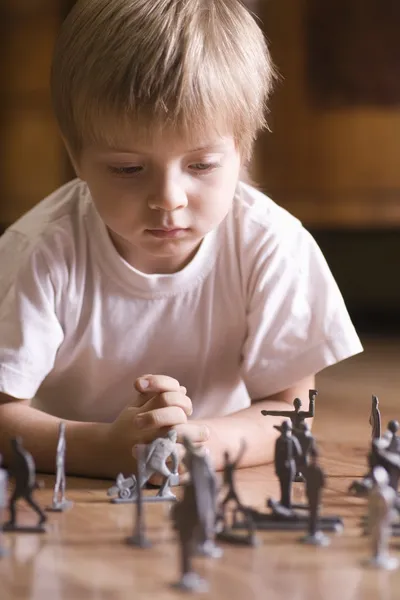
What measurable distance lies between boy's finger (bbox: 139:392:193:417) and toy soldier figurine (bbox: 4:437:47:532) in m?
0.21

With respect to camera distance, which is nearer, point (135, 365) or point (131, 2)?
point (131, 2)

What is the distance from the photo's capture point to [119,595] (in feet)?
2.48

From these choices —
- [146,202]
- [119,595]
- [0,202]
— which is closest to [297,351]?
[146,202]

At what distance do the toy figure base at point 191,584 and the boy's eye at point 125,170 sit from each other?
18.6 inches

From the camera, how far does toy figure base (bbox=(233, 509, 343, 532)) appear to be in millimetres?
907

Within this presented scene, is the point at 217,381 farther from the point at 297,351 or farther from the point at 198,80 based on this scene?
the point at 198,80

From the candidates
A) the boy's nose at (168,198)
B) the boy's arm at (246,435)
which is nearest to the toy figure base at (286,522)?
the boy's arm at (246,435)

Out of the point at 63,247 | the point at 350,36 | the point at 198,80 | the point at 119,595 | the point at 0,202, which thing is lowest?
the point at 119,595

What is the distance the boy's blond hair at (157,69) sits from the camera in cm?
109

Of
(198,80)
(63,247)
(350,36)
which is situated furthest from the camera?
(350,36)

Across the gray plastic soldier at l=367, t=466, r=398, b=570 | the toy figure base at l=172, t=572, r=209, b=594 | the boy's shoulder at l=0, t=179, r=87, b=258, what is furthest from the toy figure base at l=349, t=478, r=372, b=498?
the boy's shoulder at l=0, t=179, r=87, b=258

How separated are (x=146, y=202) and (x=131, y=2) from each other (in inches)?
8.8

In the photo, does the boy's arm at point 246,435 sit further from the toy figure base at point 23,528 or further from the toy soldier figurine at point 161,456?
the toy figure base at point 23,528

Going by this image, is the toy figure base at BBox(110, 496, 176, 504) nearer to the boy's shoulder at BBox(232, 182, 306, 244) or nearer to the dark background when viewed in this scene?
the boy's shoulder at BBox(232, 182, 306, 244)
